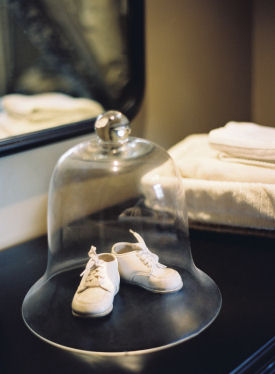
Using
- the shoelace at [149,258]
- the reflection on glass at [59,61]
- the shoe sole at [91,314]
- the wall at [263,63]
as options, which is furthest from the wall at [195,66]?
the shoe sole at [91,314]

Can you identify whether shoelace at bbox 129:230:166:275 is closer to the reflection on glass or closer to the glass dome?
the glass dome

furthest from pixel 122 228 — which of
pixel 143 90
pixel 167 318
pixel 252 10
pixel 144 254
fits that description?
pixel 252 10

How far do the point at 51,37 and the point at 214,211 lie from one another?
18.1 inches

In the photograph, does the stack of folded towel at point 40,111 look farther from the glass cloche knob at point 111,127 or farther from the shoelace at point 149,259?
the shoelace at point 149,259

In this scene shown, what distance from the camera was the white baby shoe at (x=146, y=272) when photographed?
84cm

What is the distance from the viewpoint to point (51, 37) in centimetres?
105

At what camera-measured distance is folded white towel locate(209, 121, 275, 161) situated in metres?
1.01

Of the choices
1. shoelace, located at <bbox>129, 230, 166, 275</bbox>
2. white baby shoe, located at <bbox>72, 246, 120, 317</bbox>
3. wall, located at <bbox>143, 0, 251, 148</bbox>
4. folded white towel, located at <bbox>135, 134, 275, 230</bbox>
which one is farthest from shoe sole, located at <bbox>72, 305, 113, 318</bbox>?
wall, located at <bbox>143, 0, 251, 148</bbox>

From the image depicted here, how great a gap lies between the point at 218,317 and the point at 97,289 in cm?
18

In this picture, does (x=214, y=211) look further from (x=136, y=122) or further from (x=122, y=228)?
(x=136, y=122)

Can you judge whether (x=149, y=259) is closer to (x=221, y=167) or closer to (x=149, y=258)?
(x=149, y=258)

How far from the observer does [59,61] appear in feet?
3.52

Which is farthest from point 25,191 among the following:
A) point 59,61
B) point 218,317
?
point 218,317

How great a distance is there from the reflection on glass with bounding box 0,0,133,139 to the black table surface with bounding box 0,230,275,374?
0.86 ft
